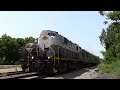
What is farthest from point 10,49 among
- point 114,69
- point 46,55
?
point 46,55

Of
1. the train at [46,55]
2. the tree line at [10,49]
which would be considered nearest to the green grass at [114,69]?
the train at [46,55]

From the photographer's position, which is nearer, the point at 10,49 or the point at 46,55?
the point at 46,55

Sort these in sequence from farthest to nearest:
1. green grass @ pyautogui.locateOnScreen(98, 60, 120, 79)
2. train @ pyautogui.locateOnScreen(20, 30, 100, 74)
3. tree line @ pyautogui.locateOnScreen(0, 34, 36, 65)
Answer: tree line @ pyautogui.locateOnScreen(0, 34, 36, 65)
green grass @ pyautogui.locateOnScreen(98, 60, 120, 79)
train @ pyautogui.locateOnScreen(20, 30, 100, 74)

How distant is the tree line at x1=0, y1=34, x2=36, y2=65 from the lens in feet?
238

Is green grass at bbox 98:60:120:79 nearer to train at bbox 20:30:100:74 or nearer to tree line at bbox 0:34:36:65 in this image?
train at bbox 20:30:100:74

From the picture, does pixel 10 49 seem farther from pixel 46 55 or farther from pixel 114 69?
pixel 46 55

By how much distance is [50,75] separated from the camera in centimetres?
2264

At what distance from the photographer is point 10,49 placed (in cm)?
8138

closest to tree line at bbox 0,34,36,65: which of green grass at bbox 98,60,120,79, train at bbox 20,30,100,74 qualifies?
green grass at bbox 98,60,120,79

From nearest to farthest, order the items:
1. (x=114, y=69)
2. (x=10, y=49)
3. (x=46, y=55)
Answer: (x=46, y=55)
(x=114, y=69)
(x=10, y=49)

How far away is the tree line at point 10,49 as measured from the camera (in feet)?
238

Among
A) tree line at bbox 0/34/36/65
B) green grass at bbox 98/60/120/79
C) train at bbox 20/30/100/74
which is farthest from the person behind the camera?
tree line at bbox 0/34/36/65
